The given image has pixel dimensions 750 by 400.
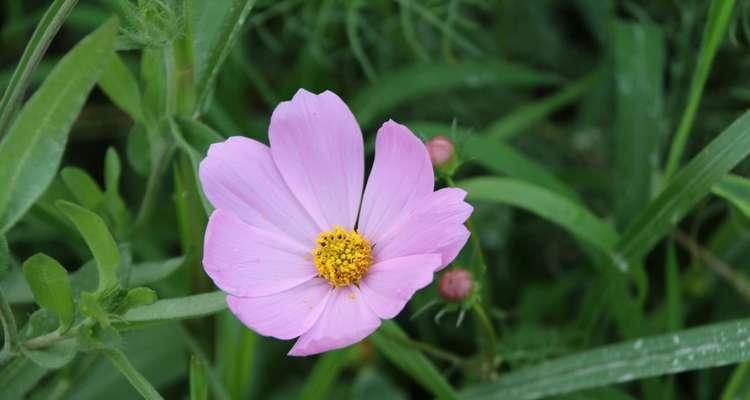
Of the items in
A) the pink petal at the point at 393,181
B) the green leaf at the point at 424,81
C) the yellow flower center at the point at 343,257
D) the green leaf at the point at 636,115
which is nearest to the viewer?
the pink petal at the point at 393,181

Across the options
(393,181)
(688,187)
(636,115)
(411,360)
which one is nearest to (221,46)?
(393,181)

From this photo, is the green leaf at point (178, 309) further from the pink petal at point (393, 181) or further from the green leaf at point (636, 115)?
the green leaf at point (636, 115)

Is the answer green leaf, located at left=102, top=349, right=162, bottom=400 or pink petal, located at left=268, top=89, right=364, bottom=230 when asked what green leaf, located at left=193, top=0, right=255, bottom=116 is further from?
green leaf, located at left=102, top=349, right=162, bottom=400

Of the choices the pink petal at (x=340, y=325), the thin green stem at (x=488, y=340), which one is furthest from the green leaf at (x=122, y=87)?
the thin green stem at (x=488, y=340)

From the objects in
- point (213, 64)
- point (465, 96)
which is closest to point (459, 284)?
point (213, 64)

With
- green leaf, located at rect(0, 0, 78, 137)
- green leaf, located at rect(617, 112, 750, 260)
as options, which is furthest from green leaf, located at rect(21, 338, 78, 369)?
green leaf, located at rect(617, 112, 750, 260)

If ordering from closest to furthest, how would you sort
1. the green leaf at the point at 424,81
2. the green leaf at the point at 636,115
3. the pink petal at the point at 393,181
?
the pink petal at the point at 393,181 → the green leaf at the point at 636,115 → the green leaf at the point at 424,81

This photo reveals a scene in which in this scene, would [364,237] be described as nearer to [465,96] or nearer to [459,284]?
[459,284]
